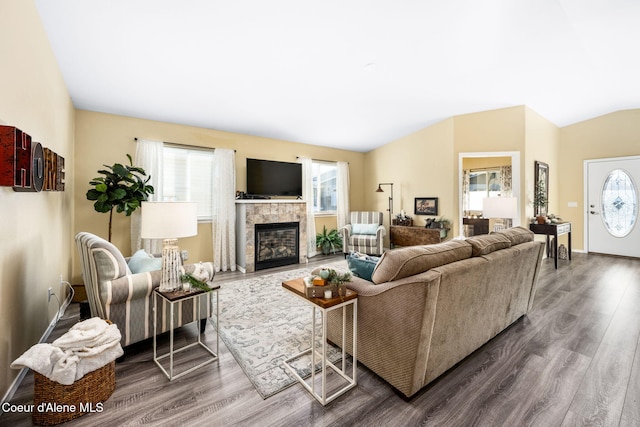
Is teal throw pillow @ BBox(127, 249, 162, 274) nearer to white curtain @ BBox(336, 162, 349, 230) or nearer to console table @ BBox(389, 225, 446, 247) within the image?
white curtain @ BBox(336, 162, 349, 230)

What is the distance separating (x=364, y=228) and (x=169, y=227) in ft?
14.0

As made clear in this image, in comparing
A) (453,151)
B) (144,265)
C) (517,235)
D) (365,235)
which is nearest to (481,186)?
(453,151)

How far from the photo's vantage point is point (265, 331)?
97.2 inches

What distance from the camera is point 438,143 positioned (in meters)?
5.40

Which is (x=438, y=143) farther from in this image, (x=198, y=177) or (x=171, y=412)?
(x=171, y=412)

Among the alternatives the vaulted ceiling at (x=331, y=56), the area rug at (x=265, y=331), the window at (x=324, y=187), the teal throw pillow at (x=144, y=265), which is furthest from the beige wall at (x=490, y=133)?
the teal throw pillow at (x=144, y=265)

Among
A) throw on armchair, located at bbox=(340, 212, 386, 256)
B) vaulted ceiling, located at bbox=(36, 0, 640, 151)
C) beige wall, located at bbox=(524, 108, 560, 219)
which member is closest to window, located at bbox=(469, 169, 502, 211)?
beige wall, located at bbox=(524, 108, 560, 219)

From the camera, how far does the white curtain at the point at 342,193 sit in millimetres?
6273

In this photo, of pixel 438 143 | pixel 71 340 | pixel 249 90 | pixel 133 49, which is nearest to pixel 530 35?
pixel 438 143

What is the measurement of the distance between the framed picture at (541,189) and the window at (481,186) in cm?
172

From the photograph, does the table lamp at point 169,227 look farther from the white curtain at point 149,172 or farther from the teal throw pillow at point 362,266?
the white curtain at point 149,172

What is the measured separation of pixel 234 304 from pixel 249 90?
8.96 ft

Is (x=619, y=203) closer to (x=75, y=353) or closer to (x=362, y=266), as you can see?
(x=362, y=266)

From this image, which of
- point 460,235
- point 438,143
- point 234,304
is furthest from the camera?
point 438,143
